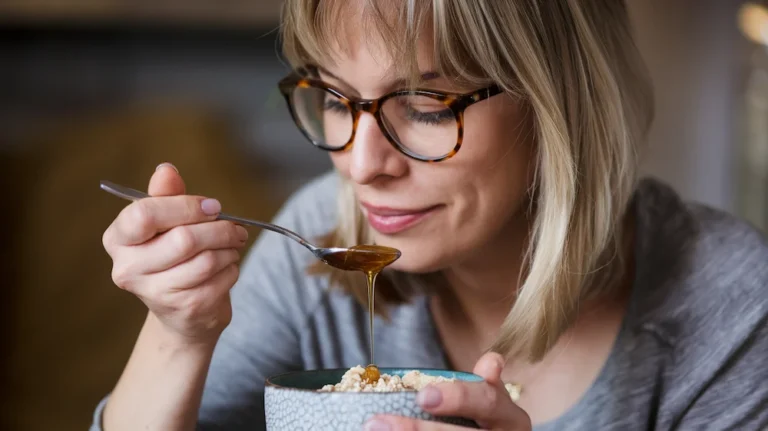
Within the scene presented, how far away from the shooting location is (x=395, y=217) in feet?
3.69

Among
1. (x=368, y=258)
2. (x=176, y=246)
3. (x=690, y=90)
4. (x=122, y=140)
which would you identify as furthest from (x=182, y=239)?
(x=690, y=90)

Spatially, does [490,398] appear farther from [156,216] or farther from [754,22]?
[754,22]

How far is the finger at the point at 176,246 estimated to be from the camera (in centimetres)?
94

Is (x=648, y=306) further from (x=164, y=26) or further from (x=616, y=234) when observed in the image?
(x=164, y=26)

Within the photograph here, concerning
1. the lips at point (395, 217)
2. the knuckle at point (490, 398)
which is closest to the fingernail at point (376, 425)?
the knuckle at point (490, 398)

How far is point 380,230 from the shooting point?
1.15 meters

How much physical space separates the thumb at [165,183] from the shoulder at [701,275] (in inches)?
27.1

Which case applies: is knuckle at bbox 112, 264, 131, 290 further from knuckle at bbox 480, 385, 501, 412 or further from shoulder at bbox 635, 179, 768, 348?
shoulder at bbox 635, 179, 768, 348

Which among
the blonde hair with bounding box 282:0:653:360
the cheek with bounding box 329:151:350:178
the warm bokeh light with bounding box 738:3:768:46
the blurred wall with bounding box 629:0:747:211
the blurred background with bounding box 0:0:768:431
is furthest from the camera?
the blurred wall with bounding box 629:0:747:211

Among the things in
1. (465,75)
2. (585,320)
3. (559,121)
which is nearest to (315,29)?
(465,75)

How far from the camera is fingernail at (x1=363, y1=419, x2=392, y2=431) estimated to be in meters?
0.73

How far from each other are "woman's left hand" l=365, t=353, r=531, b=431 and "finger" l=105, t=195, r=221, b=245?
342 millimetres

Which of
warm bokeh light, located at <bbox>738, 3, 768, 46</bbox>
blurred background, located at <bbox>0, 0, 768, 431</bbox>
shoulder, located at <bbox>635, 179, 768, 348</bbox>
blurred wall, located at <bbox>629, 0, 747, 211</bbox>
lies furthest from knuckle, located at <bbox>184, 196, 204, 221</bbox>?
blurred wall, located at <bbox>629, 0, 747, 211</bbox>

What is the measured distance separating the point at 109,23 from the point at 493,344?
2374 millimetres
